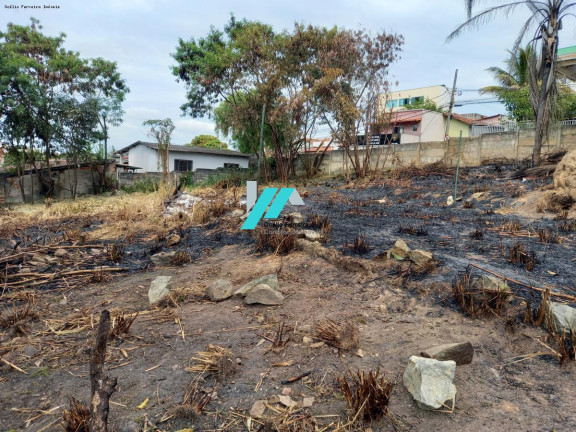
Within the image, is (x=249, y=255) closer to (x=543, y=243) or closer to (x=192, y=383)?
(x=192, y=383)

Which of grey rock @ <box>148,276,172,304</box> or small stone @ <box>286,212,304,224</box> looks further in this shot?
small stone @ <box>286,212,304,224</box>

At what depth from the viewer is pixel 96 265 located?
529 centimetres

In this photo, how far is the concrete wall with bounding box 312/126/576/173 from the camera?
12094 mm

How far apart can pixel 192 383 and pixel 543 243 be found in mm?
4679

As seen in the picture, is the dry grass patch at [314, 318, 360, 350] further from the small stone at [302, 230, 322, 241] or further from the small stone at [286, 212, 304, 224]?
the small stone at [286, 212, 304, 224]

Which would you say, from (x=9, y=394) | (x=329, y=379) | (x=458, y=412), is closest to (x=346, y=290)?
(x=329, y=379)

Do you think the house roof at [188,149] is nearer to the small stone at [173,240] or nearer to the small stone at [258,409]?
the small stone at [173,240]

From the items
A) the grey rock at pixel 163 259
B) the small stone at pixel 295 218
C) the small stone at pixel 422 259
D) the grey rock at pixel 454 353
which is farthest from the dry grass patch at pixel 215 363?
the small stone at pixel 295 218

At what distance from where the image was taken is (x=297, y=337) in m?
2.90

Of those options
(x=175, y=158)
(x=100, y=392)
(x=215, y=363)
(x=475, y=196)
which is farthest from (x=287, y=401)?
(x=175, y=158)

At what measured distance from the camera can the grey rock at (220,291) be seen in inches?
146

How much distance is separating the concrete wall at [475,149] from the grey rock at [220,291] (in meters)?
11.8

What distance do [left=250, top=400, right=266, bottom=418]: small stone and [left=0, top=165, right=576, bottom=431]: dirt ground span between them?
0.04m

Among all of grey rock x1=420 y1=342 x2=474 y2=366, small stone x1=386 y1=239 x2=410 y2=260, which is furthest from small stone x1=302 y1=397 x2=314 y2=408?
small stone x1=386 y1=239 x2=410 y2=260
